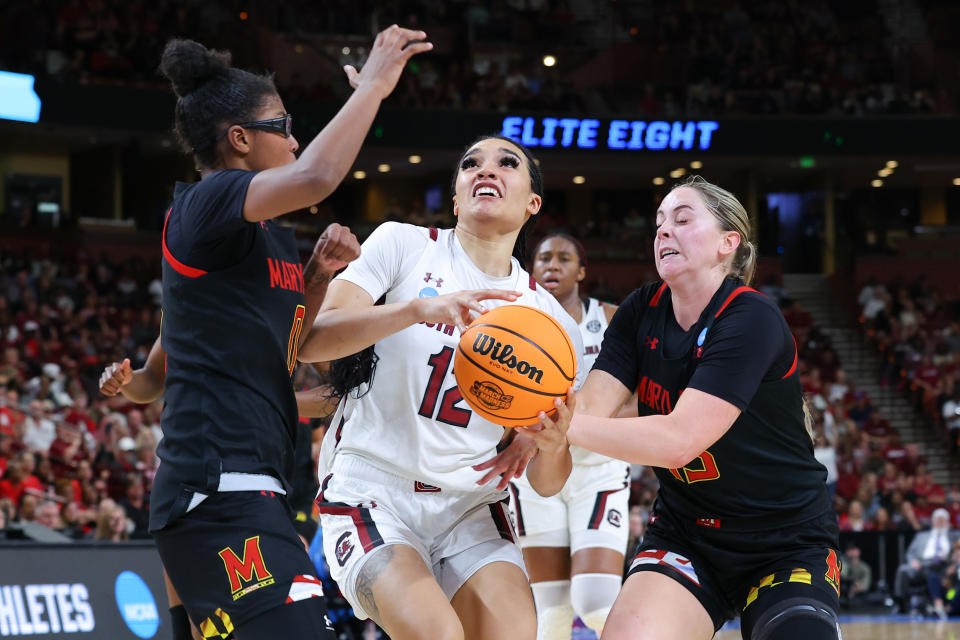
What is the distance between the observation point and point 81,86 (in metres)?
20.2

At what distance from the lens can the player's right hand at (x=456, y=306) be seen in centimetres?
344

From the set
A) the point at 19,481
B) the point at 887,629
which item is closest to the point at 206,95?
the point at 19,481

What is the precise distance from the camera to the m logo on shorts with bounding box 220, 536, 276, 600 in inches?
114

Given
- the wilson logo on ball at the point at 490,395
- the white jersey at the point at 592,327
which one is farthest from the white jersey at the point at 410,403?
the white jersey at the point at 592,327

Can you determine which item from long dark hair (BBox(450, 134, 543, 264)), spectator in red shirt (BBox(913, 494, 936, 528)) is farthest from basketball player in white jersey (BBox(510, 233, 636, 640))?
spectator in red shirt (BBox(913, 494, 936, 528))

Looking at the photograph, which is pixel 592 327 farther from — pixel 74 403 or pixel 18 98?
pixel 18 98

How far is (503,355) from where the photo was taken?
3.45m

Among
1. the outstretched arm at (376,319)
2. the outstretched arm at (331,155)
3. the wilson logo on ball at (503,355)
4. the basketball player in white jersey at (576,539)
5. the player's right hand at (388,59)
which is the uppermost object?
the player's right hand at (388,59)

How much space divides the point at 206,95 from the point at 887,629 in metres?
9.84

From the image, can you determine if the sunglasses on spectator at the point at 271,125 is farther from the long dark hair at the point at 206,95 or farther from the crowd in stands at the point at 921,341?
the crowd in stands at the point at 921,341

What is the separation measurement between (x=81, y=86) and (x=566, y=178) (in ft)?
39.3

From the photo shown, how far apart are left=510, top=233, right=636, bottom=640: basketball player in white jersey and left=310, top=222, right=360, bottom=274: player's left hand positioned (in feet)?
8.61

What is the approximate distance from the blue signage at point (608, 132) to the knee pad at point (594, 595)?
17.6 m

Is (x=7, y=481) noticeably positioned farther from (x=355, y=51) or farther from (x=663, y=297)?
(x=355, y=51)
